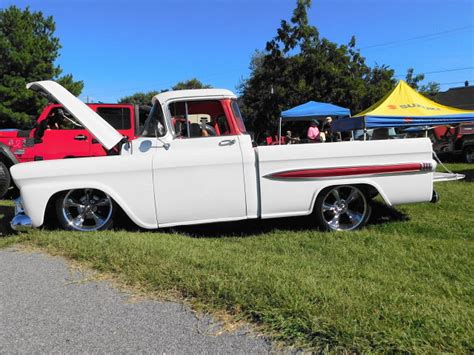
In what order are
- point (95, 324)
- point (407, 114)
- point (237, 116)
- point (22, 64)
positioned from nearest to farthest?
point (95, 324), point (237, 116), point (407, 114), point (22, 64)

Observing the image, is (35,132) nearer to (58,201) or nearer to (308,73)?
(58,201)

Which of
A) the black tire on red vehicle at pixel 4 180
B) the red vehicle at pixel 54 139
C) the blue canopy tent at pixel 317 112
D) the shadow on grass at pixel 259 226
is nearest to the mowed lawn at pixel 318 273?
the shadow on grass at pixel 259 226

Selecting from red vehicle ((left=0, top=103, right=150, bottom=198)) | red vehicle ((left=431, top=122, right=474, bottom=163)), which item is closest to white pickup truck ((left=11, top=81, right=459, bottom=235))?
red vehicle ((left=0, top=103, right=150, bottom=198))

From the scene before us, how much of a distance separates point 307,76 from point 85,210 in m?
23.7

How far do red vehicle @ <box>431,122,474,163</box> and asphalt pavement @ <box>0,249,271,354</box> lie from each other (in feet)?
48.7

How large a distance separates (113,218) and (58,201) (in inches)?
27.1

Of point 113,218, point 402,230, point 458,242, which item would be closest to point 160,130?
point 113,218

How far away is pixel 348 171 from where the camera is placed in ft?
16.4

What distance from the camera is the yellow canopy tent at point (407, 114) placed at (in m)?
10.1

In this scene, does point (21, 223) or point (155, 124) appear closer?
point (21, 223)

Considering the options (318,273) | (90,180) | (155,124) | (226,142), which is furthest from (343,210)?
(90,180)

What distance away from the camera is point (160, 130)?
516 centimetres

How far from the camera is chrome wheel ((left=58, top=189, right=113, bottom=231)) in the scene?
496 cm

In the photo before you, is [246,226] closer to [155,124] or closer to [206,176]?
[206,176]
